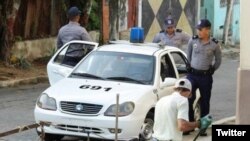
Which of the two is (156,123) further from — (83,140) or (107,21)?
(107,21)

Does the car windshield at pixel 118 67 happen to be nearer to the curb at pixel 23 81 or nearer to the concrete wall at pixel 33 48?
the curb at pixel 23 81

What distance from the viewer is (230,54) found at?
1102 inches

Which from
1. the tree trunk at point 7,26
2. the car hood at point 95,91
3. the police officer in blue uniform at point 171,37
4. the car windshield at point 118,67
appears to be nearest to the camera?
the car hood at point 95,91

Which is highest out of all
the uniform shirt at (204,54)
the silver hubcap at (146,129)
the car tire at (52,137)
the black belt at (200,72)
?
the uniform shirt at (204,54)

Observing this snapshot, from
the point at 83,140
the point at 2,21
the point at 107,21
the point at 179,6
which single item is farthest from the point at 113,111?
the point at 179,6

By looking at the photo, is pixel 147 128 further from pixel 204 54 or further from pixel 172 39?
pixel 172 39

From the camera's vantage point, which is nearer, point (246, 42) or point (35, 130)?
point (246, 42)

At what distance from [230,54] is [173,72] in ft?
56.3

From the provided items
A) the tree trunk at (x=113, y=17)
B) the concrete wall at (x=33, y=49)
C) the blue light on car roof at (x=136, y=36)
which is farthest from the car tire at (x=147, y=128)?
the tree trunk at (x=113, y=17)

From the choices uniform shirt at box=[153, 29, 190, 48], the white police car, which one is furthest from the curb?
uniform shirt at box=[153, 29, 190, 48]

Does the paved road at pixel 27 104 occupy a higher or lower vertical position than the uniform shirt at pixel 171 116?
lower

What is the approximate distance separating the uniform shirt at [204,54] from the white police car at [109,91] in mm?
459

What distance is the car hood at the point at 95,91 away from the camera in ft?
32.0

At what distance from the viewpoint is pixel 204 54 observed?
10.8 meters
